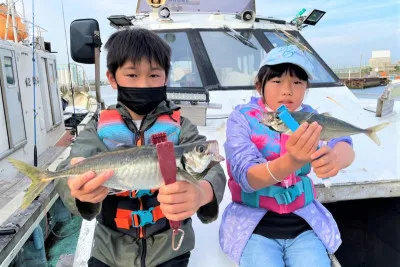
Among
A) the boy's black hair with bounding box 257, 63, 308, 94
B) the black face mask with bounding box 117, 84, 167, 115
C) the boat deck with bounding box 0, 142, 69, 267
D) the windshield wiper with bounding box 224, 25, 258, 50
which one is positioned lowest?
the boat deck with bounding box 0, 142, 69, 267

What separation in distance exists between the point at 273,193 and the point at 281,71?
821 millimetres

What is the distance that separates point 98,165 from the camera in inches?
62.7

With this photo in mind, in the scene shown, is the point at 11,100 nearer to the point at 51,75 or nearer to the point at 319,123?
the point at 51,75

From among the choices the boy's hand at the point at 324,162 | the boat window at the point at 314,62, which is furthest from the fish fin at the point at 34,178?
the boat window at the point at 314,62

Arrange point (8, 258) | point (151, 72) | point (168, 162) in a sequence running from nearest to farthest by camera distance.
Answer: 1. point (168, 162)
2. point (151, 72)
3. point (8, 258)

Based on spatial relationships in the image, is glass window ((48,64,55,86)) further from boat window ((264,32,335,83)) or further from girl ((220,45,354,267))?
girl ((220,45,354,267))

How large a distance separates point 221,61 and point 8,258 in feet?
11.6

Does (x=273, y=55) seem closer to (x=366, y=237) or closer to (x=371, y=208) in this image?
(x=371, y=208)

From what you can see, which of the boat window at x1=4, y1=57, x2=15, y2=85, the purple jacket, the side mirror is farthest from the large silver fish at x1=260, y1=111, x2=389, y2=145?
the boat window at x1=4, y1=57, x2=15, y2=85

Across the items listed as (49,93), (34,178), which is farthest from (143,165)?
(49,93)

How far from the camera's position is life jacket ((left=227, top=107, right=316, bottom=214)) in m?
2.31

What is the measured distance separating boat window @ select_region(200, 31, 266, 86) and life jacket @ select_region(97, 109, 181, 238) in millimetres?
2941

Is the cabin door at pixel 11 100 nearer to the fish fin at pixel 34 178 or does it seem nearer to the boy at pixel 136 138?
the boy at pixel 136 138

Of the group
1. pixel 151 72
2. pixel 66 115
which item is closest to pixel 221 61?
pixel 151 72
